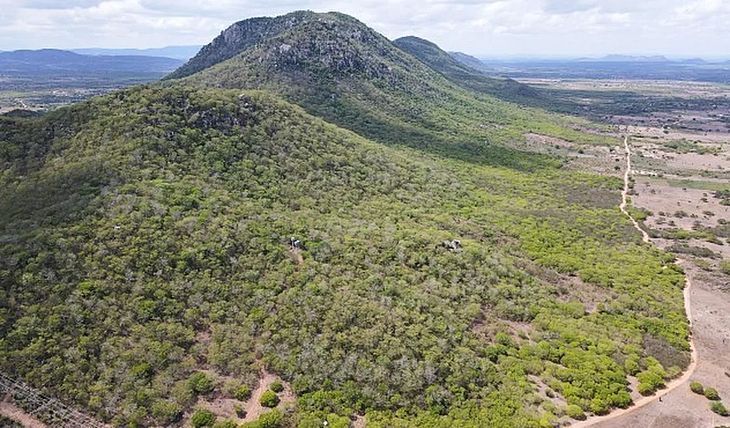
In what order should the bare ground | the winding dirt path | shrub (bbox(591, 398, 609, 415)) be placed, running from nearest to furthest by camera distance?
the winding dirt path < the bare ground < shrub (bbox(591, 398, 609, 415))

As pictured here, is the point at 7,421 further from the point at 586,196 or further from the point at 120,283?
the point at 586,196

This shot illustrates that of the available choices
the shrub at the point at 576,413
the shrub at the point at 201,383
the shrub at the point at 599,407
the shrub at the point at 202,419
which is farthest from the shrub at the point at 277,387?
the shrub at the point at 599,407

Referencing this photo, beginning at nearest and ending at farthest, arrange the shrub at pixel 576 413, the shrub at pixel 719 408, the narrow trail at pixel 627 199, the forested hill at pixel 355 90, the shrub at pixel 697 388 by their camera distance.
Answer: the shrub at pixel 576 413 → the shrub at pixel 719 408 → the shrub at pixel 697 388 → the narrow trail at pixel 627 199 → the forested hill at pixel 355 90

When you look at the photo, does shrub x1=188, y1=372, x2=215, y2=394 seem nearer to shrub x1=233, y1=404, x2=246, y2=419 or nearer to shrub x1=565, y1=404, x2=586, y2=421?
shrub x1=233, y1=404, x2=246, y2=419

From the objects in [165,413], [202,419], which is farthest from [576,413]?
[165,413]

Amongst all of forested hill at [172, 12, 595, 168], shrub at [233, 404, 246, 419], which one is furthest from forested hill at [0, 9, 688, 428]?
forested hill at [172, 12, 595, 168]

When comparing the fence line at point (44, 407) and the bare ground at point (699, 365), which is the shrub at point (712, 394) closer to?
the bare ground at point (699, 365)
